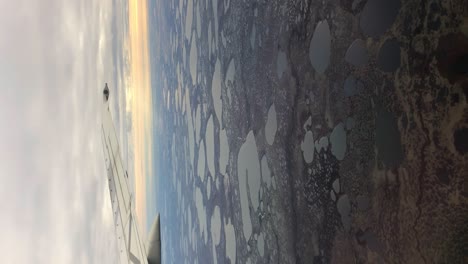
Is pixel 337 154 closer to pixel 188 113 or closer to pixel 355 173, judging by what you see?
pixel 355 173

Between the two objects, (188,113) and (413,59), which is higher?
(188,113)

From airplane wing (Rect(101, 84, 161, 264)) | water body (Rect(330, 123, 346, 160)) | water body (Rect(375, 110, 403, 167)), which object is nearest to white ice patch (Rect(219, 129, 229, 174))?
water body (Rect(330, 123, 346, 160))

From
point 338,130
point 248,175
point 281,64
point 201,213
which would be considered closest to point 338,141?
point 338,130

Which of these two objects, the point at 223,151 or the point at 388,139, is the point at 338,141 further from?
the point at 223,151

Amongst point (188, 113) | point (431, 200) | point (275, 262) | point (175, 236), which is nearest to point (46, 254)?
point (175, 236)

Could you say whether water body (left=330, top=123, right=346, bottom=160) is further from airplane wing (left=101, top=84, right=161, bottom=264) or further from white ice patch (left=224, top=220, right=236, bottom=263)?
airplane wing (left=101, top=84, right=161, bottom=264)

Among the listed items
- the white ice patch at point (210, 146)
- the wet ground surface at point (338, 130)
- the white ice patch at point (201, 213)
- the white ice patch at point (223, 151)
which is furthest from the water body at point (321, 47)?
the white ice patch at point (201, 213)
